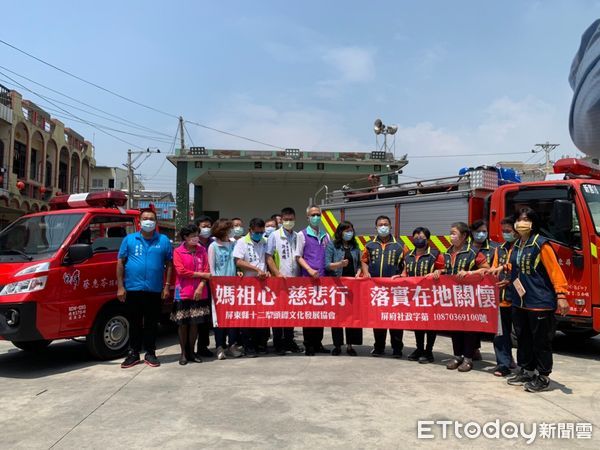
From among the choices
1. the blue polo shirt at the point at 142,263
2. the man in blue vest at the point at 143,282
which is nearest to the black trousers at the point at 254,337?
the man in blue vest at the point at 143,282

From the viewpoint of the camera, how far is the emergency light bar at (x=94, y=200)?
7.16 meters

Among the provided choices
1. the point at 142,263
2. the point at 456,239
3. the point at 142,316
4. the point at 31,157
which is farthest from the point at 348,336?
the point at 31,157

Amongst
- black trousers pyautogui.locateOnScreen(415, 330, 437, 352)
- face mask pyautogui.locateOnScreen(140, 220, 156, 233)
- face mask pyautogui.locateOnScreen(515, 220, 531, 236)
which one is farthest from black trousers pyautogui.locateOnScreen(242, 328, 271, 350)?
face mask pyautogui.locateOnScreen(515, 220, 531, 236)

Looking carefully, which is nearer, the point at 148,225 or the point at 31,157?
the point at 148,225

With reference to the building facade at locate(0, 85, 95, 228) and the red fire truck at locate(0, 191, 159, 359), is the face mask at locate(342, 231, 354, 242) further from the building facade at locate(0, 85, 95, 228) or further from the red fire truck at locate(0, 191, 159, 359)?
the building facade at locate(0, 85, 95, 228)

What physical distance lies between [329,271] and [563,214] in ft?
10.5

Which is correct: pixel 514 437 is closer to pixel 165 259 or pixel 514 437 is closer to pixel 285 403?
pixel 285 403

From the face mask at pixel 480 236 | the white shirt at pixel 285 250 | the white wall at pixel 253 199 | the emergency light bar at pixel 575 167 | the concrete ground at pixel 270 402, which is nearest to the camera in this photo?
the concrete ground at pixel 270 402

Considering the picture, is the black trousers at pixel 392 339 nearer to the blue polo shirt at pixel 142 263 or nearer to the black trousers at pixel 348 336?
the black trousers at pixel 348 336

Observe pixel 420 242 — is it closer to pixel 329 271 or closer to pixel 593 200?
pixel 329 271

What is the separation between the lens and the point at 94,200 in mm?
7188

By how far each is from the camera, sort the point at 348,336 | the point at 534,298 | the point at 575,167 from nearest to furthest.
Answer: the point at 534,298, the point at 348,336, the point at 575,167

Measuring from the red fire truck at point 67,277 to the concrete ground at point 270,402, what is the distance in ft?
1.68

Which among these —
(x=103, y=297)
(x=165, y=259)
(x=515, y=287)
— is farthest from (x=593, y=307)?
(x=103, y=297)
